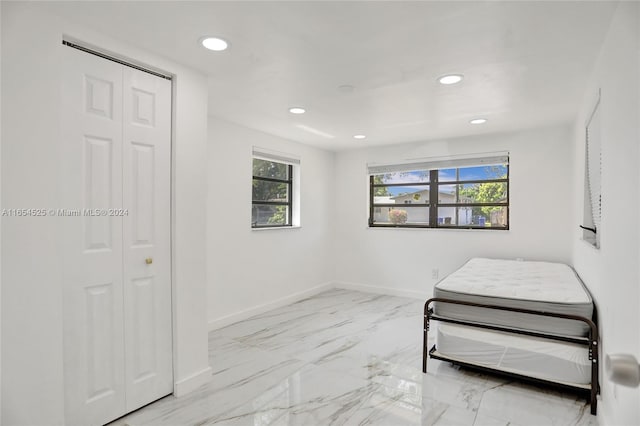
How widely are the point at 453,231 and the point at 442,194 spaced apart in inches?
21.7

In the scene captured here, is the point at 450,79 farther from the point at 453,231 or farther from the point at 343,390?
the point at 453,231

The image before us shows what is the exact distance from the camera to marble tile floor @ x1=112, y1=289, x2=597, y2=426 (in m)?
2.16

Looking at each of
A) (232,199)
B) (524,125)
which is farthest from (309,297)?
(524,125)

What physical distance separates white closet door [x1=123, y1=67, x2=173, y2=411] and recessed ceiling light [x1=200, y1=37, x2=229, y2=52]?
0.43 metres

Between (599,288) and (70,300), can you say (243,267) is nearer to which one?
(70,300)

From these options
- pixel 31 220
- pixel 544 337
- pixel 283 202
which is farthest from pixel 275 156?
pixel 544 337

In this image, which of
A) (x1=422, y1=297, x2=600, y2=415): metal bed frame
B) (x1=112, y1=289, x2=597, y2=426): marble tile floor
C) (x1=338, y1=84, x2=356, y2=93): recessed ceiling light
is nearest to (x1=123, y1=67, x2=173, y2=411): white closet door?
(x1=112, y1=289, x2=597, y2=426): marble tile floor

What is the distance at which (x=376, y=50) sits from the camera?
221cm

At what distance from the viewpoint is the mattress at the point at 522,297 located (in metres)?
2.38

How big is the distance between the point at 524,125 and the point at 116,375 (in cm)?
448

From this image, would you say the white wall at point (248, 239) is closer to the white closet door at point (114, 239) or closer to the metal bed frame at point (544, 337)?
the white closet door at point (114, 239)

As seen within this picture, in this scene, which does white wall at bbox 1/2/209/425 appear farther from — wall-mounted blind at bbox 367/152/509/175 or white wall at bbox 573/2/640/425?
wall-mounted blind at bbox 367/152/509/175

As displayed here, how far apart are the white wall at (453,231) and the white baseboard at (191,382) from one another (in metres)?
3.29

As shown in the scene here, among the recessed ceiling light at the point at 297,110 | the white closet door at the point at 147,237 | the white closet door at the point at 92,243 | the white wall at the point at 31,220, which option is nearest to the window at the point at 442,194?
the recessed ceiling light at the point at 297,110
